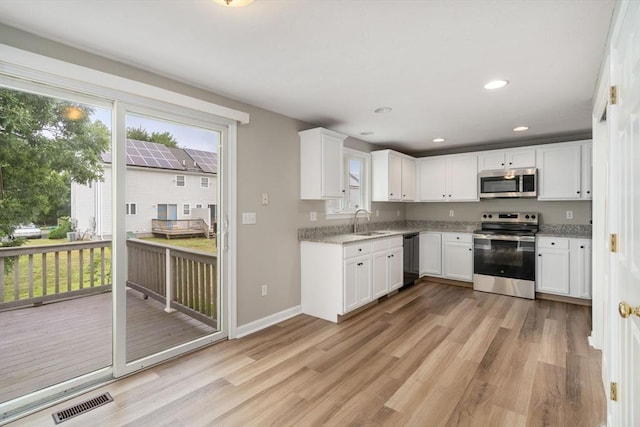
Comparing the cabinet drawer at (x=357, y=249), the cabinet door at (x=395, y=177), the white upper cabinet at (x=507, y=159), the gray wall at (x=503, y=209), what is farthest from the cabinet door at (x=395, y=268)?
the white upper cabinet at (x=507, y=159)

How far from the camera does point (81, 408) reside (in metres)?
2.01

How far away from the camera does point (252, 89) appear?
9.43ft

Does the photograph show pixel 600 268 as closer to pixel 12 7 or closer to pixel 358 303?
pixel 358 303

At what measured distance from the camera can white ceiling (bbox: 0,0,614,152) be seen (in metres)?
1.72

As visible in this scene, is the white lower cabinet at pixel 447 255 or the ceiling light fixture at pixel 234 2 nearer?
the ceiling light fixture at pixel 234 2

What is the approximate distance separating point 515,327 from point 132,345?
3740 millimetres

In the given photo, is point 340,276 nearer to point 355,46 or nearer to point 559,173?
point 355,46

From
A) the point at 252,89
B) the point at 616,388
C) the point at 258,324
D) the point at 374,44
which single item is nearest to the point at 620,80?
the point at 374,44

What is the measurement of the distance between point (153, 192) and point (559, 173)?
503 cm

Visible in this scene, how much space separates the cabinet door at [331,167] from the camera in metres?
3.74

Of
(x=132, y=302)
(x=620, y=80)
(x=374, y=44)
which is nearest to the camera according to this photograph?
(x=620, y=80)

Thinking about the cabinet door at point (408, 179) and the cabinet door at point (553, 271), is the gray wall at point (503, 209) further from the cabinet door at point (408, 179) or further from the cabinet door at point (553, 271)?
the cabinet door at point (553, 271)

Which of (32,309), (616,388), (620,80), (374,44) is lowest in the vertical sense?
(616,388)

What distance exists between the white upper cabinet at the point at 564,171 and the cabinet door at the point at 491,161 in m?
0.47
